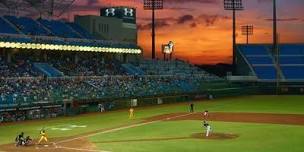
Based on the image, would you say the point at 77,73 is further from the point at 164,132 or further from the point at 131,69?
the point at 164,132

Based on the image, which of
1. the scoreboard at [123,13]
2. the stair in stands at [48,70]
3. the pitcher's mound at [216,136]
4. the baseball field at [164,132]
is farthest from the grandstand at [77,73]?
the pitcher's mound at [216,136]

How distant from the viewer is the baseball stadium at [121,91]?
37.2m

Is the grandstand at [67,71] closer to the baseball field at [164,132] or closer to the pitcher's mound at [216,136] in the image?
the baseball field at [164,132]

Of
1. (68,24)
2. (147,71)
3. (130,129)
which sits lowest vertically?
(130,129)

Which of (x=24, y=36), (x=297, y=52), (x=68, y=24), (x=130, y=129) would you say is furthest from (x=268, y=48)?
(x=130, y=129)

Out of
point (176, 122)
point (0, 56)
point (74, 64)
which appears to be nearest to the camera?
point (176, 122)

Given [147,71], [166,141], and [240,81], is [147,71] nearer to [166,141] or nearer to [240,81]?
[240,81]

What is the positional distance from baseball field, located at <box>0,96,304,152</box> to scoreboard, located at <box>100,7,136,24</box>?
37623 mm

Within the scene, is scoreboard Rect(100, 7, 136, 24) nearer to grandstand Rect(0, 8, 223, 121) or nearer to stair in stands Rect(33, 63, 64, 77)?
grandstand Rect(0, 8, 223, 121)

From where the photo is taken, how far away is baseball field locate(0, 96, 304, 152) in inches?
1318

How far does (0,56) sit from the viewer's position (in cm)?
6575

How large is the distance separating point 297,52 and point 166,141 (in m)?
84.5

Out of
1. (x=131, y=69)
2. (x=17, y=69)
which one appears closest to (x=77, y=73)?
(x=17, y=69)

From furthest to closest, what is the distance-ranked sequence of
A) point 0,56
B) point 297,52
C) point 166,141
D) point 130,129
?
point 297,52 < point 0,56 < point 130,129 < point 166,141
